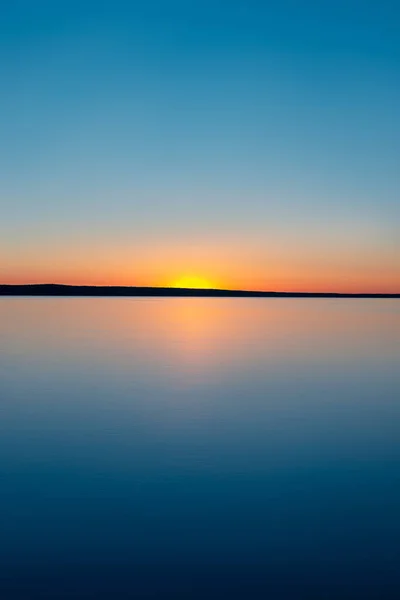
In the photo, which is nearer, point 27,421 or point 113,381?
point 27,421

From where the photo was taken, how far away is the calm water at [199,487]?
7.91 m

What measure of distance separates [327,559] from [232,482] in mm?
3431

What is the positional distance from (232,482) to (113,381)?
44.2 feet

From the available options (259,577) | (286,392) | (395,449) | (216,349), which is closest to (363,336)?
(216,349)

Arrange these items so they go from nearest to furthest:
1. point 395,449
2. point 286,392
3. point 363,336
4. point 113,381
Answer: point 395,449, point 286,392, point 113,381, point 363,336

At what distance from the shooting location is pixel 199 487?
37.1 ft

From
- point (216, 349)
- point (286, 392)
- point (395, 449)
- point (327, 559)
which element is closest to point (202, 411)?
point (286, 392)

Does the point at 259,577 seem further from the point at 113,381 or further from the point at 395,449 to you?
the point at 113,381

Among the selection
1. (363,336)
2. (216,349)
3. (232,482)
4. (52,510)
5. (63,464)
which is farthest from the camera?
(363,336)

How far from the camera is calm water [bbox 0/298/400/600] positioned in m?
7.91

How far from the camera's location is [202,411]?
18.7 metres

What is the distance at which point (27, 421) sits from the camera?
16922mm

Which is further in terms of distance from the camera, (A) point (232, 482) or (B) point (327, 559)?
(A) point (232, 482)

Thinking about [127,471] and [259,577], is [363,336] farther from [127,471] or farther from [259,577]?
[259,577]
